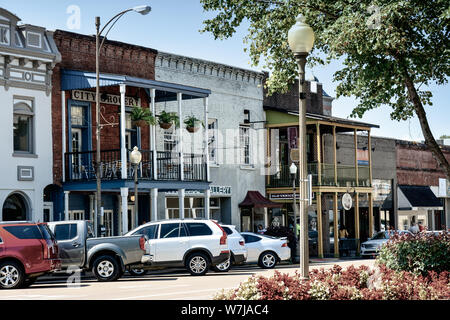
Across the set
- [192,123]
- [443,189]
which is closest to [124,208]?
[192,123]

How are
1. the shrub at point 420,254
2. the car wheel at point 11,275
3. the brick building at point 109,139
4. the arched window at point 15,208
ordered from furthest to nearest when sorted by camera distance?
the brick building at point 109,139
the arched window at point 15,208
the car wheel at point 11,275
the shrub at point 420,254

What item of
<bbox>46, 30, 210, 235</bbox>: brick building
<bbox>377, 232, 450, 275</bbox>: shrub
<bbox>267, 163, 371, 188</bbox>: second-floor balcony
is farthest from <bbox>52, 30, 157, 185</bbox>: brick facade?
<bbox>377, 232, 450, 275</bbox>: shrub

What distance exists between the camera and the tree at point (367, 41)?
1562 cm

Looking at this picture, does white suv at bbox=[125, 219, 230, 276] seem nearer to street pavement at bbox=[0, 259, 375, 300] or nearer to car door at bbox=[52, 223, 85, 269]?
street pavement at bbox=[0, 259, 375, 300]

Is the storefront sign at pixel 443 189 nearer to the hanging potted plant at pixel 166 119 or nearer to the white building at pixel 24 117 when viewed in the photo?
the hanging potted plant at pixel 166 119

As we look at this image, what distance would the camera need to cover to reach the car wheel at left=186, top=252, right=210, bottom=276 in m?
23.1

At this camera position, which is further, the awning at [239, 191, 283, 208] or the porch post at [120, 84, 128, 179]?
the awning at [239, 191, 283, 208]

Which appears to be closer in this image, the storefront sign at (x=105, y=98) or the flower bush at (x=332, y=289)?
the flower bush at (x=332, y=289)

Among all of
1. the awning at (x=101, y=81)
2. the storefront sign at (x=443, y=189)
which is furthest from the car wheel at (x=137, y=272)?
the storefront sign at (x=443, y=189)

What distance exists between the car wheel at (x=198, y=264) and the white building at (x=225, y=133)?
8.88m

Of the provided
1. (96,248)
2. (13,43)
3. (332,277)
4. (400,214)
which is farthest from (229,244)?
(400,214)

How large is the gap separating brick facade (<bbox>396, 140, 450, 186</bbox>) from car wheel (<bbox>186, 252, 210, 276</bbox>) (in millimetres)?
28507

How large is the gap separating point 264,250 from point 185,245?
569 centimetres
